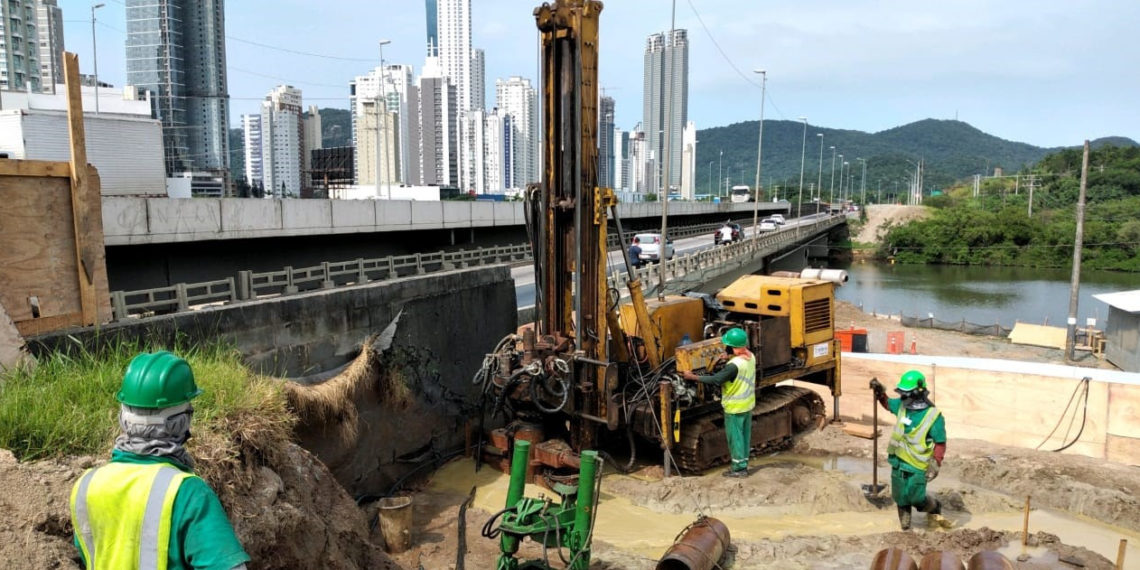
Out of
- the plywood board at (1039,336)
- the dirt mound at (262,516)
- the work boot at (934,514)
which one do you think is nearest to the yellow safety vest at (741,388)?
the work boot at (934,514)

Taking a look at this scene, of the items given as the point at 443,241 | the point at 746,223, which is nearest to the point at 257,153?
the point at 746,223

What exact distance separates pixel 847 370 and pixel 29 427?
40.0 ft

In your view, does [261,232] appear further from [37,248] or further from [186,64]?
[186,64]

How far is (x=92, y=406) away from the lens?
500cm

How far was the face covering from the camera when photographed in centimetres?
239

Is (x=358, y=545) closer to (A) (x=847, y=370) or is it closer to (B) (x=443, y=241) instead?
Result: (A) (x=847, y=370)

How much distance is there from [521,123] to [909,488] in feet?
476

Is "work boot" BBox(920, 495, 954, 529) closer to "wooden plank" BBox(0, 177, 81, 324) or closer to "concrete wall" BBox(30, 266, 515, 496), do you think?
"concrete wall" BBox(30, 266, 515, 496)

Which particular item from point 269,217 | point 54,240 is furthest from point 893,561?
point 269,217

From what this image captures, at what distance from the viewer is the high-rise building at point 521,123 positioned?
13075 cm

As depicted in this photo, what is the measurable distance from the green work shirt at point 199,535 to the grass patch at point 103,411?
277 centimetres

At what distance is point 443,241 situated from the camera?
30312 millimetres

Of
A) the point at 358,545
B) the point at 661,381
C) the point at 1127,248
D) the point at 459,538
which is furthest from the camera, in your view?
the point at 1127,248

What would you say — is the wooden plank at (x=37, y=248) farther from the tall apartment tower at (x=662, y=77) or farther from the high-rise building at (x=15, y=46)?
the high-rise building at (x=15, y=46)
